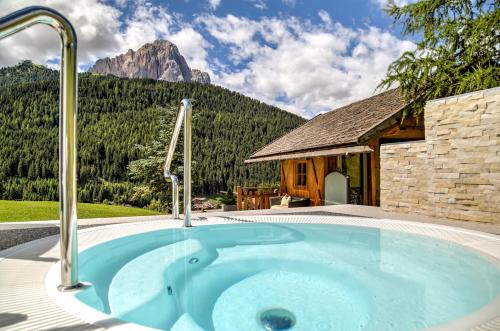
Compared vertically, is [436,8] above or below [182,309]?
above

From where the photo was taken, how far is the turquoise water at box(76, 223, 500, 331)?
7.55ft

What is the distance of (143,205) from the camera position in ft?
77.7

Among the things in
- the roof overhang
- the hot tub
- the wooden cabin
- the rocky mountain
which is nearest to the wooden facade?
the wooden cabin

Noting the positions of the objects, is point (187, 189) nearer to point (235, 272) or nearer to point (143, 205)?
point (235, 272)

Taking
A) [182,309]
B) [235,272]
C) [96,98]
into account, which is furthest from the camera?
[96,98]

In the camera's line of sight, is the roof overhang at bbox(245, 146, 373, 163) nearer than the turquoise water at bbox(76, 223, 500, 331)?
No

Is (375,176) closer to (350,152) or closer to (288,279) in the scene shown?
(350,152)

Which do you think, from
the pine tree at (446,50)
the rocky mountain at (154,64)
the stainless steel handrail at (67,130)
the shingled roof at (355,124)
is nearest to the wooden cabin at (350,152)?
the shingled roof at (355,124)

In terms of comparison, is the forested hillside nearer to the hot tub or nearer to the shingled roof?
the shingled roof

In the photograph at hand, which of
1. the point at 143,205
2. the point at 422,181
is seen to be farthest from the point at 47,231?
the point at 143,205

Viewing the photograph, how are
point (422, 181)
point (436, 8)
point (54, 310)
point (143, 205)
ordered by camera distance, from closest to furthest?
point (54, 310) < point (422, 181) < point (436, 8) < point (143, 205)

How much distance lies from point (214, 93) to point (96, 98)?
14.2 metres

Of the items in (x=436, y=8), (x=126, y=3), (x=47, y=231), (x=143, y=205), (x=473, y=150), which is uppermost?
(x=126, y=3)

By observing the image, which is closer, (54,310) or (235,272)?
(54,310)
